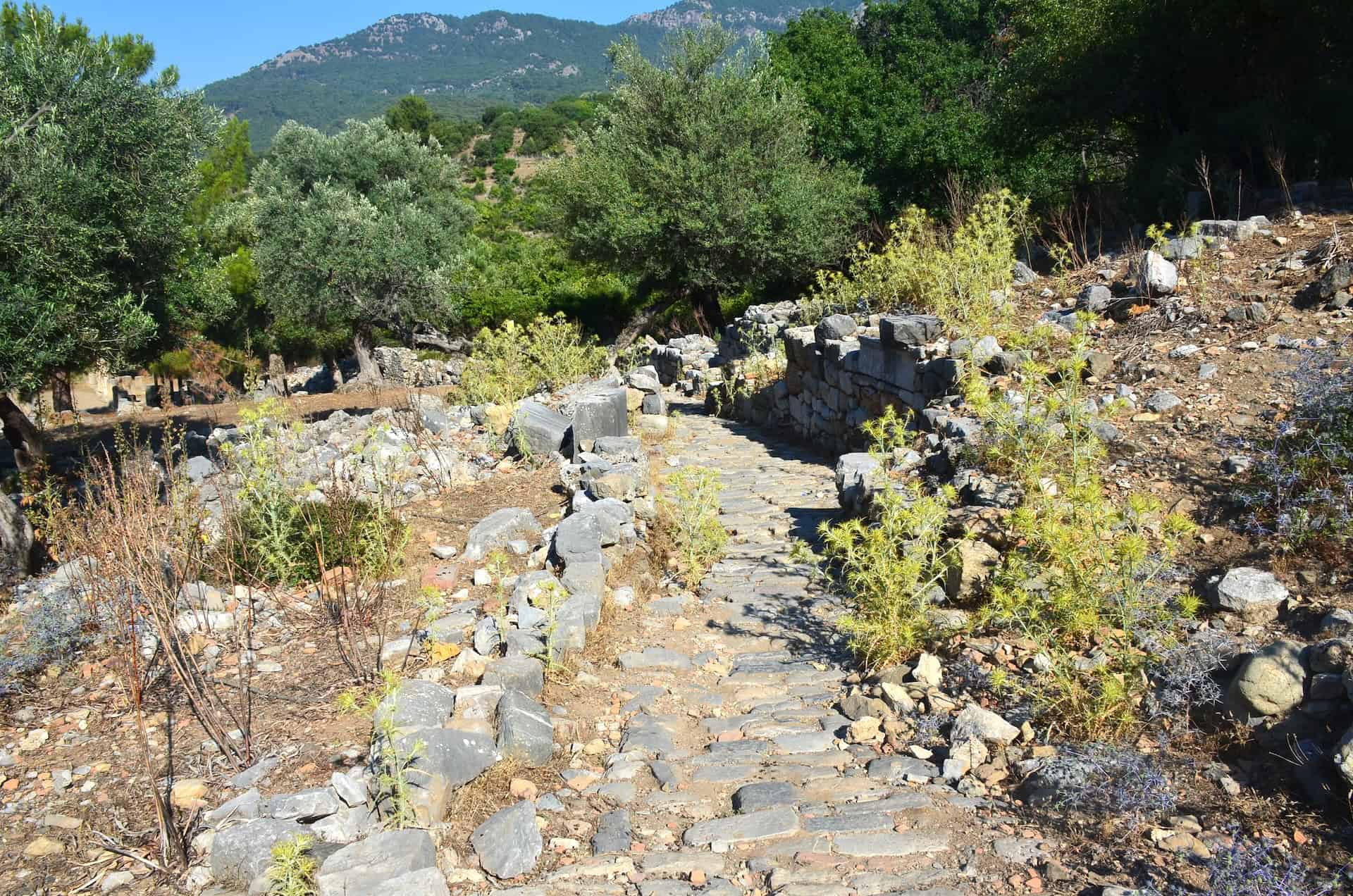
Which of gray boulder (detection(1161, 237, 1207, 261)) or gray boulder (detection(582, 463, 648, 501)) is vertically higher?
gray boulder (detection(1161, 237, 1207, 261))

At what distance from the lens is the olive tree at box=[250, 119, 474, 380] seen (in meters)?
19.2

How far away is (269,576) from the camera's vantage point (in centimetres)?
634

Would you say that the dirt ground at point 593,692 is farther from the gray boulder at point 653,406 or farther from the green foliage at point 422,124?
the green foliage at point 422,124

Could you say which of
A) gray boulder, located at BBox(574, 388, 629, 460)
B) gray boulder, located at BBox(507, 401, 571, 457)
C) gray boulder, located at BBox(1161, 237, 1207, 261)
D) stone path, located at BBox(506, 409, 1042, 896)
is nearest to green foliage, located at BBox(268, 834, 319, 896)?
stone path, located at BBox(506, 409, 1042, 896)

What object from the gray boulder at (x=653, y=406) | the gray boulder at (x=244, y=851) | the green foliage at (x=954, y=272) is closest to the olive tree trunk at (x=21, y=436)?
the gray boulder at (x=653, y=406)

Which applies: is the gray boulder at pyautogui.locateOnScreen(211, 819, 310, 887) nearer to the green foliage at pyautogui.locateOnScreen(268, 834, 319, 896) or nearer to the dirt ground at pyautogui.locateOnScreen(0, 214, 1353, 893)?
the green foliage at pyautogui.locateOnScreen(268, 834, 319, 896)

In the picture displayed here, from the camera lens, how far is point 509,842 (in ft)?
11.7

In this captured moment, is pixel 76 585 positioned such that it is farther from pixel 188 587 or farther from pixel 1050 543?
pixel 1050 543

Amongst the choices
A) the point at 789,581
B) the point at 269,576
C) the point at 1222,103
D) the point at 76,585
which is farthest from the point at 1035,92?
the point at 76,585

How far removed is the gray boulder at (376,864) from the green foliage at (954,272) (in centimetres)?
702

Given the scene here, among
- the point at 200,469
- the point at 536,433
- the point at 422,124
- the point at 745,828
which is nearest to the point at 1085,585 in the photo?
the point at 745,828

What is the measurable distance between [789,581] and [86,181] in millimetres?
9310

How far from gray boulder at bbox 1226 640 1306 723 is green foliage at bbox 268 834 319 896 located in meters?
3.71

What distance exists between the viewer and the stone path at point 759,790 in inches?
134
